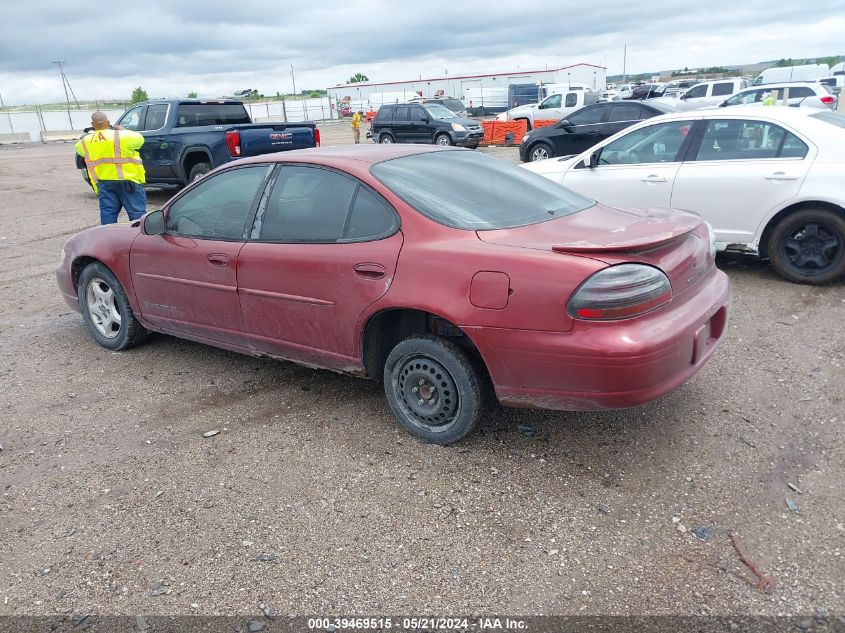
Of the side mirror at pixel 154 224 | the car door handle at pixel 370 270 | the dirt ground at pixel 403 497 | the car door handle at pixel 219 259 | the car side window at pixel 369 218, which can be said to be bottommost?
the dirt ground at pixel 403 497

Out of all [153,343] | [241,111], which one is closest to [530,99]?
[241,111]

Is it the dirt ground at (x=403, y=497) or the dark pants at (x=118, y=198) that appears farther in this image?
the dark pants at (x=118, y=198)

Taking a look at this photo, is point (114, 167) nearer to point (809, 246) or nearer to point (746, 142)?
point (746, 142)

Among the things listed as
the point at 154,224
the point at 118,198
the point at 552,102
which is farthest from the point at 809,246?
the point at 552,102

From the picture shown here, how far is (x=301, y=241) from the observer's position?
3812 mm

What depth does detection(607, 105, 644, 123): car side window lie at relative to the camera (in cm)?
1383

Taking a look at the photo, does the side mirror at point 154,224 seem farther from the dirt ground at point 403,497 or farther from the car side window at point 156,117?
the car side window at point 156,117

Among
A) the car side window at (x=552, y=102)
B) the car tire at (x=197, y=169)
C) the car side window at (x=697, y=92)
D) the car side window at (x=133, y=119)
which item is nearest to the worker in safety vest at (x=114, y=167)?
the car tire at (x=197, y=169)

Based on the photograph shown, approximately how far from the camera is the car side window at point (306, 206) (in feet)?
12.3

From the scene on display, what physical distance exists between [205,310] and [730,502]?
10.6ft

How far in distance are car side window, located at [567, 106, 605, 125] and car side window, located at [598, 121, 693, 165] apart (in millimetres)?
7807

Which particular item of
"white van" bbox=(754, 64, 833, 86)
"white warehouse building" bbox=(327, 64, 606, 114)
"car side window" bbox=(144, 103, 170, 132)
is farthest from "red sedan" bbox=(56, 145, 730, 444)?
"white warehouse building" bbox=(327, 64, 606, 114)

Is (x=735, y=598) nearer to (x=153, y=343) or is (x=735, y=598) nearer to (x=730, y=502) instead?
(x=730, y=502)

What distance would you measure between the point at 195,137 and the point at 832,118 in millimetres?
9701
